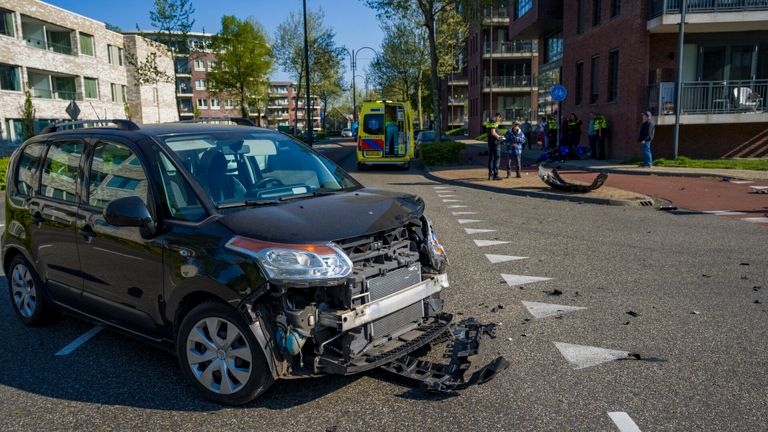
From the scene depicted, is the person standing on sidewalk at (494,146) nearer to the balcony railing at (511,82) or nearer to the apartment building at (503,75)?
the apartment building at (503,75)

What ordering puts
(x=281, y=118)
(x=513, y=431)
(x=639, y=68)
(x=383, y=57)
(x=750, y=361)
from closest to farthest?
1. (x=513, y=431)
2. (x=750, y=361)
3. (x=639, y=68)
4. (x=383, y=57)
5. (x=281, y=118)

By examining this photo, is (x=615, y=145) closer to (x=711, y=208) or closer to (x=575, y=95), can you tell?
(x=575, y=95)

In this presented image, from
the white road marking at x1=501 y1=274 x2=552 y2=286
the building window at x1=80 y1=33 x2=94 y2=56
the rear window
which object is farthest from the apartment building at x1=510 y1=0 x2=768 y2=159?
the building window at x1=80 y1=33 x2=94 y2=56

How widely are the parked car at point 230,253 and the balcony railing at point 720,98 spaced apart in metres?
19.1

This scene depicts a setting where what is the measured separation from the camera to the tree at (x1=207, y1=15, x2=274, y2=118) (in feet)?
172

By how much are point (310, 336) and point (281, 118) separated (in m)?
142

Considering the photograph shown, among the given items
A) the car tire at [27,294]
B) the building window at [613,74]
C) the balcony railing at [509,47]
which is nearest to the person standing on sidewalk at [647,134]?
the building window at [613,74]

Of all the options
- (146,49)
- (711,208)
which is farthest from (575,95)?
(146,49)

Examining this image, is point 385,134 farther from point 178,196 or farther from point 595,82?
point 178,196

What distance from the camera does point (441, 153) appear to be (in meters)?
23.5

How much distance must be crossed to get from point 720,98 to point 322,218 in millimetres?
21188

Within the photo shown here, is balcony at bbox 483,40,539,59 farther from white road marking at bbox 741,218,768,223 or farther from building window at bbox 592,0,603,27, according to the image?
white road marking at bbox 741,218,768,223

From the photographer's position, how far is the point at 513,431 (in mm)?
3180

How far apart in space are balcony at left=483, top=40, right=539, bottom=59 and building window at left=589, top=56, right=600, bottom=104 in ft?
97.0
